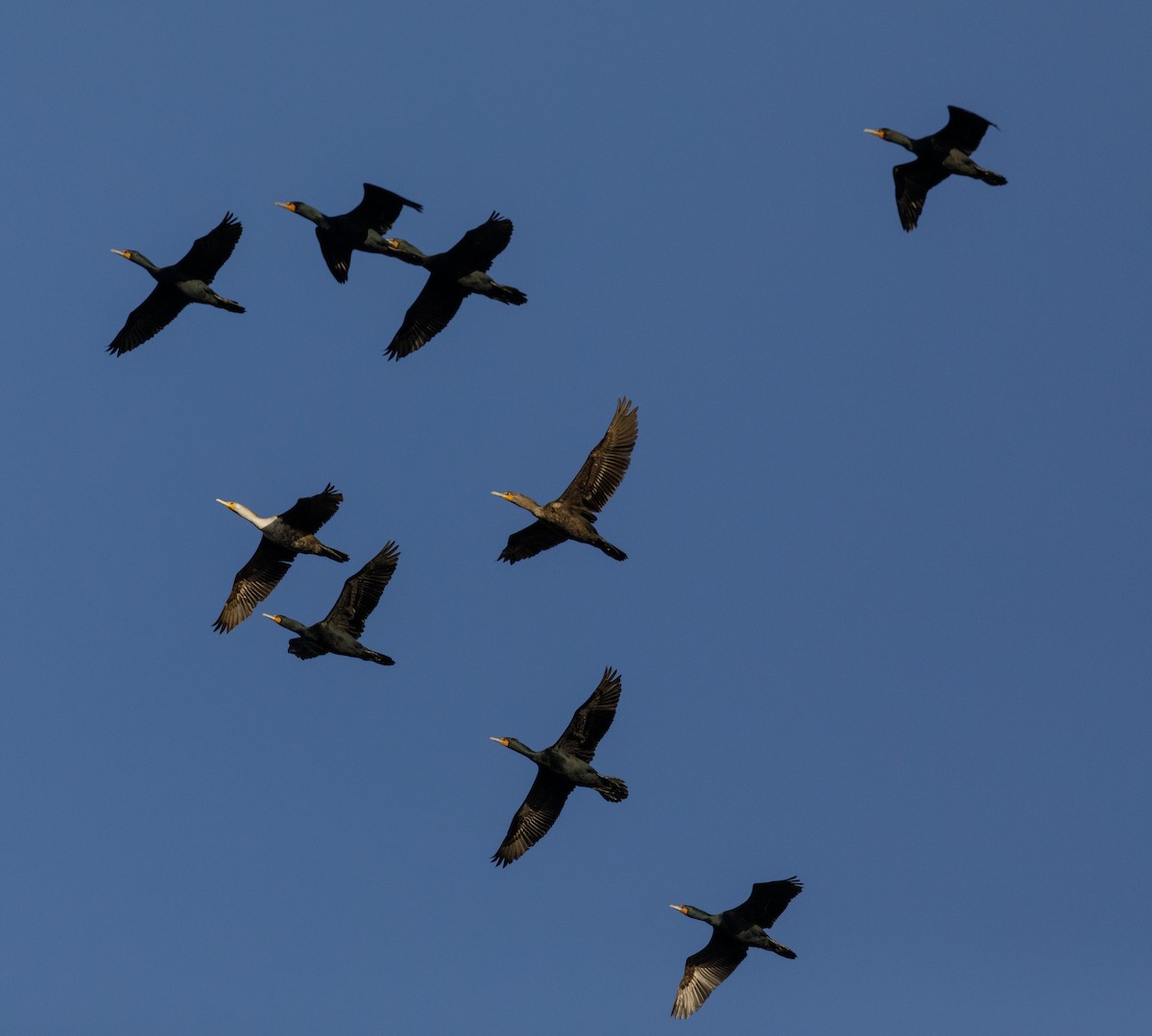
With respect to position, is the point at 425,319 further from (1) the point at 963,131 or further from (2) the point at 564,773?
(1) the point at 963,131

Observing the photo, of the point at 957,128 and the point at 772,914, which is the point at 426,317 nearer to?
the point at 957,128

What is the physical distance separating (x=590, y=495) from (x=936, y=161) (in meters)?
10.8

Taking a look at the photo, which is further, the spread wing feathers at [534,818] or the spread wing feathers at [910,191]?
the spread wing feathers at [910,191]

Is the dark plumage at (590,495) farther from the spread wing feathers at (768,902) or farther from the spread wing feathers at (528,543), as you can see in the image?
the spread wing feathers at (768,902)

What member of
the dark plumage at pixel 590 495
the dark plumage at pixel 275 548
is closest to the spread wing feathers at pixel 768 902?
the dark plumage at pixel 590 495

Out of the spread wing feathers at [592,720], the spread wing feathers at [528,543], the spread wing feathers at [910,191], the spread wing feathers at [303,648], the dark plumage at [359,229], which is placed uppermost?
the spread wing feathers at [910,191]

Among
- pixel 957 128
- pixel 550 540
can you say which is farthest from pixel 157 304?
pixel 957 128

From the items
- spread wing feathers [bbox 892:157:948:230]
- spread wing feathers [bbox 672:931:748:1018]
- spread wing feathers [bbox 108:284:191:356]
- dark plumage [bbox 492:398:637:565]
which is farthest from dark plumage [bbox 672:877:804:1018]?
spread wing feathers [bbox 108:284:191:356]

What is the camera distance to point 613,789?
39438 mm

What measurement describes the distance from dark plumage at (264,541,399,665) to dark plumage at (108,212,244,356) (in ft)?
22.4

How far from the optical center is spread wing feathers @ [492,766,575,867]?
133 ft

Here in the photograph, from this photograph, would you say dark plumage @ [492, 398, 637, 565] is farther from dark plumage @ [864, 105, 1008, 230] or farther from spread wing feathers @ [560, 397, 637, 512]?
dark plumage @ [864, 105, 1008, 230]

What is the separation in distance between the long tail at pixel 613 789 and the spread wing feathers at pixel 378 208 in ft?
41.8

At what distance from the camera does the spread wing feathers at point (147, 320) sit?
45094 mm
